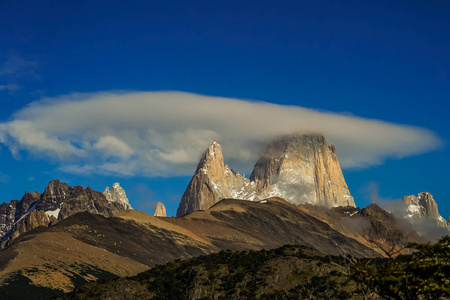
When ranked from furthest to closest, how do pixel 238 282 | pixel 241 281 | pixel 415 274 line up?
pixel 241 281 → pixel 238 282 → pixel 415 274

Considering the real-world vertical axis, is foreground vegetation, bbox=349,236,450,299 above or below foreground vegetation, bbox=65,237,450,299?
below

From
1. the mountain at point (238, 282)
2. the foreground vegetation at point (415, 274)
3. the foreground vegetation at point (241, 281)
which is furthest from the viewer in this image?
the mountain at point (238, 282)

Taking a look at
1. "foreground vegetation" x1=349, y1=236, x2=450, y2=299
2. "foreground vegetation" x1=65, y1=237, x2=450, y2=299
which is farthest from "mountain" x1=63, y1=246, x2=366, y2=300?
"foreground vegetation" x1=349, y1=236, x2=450, y2=299

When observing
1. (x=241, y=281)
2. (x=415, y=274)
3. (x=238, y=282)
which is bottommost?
(x=415, y=274)

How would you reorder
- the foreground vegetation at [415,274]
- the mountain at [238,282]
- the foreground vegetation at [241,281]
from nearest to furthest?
the foreground vegetation at [415,274] → the foreground vegetation at [241,281] → the mountain at [238,282]

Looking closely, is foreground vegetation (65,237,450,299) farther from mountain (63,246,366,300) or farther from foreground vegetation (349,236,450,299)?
foreground vegetation (349,236,450,299)

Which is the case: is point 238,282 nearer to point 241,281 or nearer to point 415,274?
point 241,281

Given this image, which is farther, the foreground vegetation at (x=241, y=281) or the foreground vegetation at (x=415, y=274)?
the foreground vegetation at (x=241, y=281)

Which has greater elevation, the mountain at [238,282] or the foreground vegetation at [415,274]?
the mountain at [238,282]

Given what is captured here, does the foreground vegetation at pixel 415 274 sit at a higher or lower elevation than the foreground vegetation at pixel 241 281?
lower

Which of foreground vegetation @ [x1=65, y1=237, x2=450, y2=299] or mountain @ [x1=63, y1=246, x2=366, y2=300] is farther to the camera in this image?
mountain @ [x1=63, y1=246, x2=366, y2=300]

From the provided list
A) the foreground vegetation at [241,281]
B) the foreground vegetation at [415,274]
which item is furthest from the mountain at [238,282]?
the foreground vegetation at [415,274]

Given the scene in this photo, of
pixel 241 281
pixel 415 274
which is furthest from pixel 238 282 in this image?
pixel 415 274

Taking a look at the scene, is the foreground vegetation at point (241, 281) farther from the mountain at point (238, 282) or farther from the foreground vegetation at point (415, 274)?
the foreground vegetation at point (415, 274)
